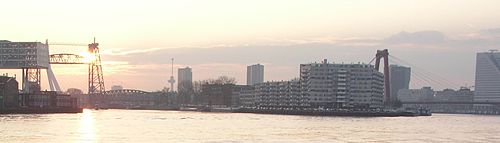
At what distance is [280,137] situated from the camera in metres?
50.4

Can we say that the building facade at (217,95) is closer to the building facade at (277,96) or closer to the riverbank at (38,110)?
the building facade at (277,96)

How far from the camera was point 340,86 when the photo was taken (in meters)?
149

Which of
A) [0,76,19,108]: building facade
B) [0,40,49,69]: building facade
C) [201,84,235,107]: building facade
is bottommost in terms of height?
[201,84,235,107]: building facade

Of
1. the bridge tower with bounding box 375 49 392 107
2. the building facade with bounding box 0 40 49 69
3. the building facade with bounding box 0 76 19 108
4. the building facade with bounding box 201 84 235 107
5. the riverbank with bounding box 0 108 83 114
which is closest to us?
the riverbank with bounding box 0 108 83 114

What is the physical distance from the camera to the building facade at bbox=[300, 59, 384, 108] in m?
148

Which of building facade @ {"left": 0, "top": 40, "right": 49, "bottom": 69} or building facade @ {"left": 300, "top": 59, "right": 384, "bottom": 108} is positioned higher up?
building facade @ {"left": 0, "top": 40, "right": 49, "bottom": 69}

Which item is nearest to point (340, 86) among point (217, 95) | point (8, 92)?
point (217, 95)

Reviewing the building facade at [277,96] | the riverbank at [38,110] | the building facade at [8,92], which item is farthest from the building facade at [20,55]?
the building facade at [277,96]

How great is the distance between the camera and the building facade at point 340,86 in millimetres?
147750

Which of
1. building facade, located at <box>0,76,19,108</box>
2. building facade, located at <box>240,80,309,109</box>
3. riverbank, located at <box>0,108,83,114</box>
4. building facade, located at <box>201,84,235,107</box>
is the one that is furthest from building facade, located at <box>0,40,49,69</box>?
building facade, located at <box>201,84,235,107</box>

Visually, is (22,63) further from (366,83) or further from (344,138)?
(344,138)

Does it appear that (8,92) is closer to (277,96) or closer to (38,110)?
(38,110)

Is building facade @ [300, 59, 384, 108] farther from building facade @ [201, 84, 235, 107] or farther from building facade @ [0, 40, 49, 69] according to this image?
building facade @ [0, 40, 49, 69]

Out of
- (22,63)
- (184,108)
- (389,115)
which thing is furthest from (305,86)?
(22,63)
